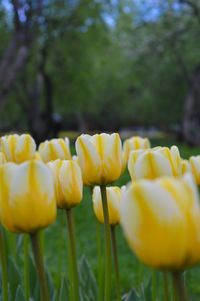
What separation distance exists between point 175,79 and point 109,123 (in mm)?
17445

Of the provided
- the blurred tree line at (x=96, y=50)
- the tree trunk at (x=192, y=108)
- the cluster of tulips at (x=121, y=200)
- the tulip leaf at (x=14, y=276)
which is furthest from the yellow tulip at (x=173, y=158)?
the tree trunk at (x=192, y=108)

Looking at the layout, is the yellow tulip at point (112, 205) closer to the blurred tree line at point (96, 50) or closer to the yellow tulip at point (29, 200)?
the yellow tulip at point (29, 200)

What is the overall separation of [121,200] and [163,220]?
0.66 ft

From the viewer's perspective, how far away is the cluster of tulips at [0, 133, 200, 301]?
0.77 metres

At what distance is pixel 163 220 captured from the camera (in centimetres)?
77

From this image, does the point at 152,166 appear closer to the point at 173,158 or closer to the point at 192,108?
the point at 173,158

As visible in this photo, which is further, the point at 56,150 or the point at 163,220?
the point at 56,150

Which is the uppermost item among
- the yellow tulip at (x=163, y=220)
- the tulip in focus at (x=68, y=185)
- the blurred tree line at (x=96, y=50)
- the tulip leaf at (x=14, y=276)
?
the blurred tree line at (x=96, y=50)

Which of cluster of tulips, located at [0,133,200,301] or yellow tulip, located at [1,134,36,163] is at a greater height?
yellow tulip, located at [1,134,36,163]

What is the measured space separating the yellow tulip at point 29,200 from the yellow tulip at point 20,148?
646 millimetres

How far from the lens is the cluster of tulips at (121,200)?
77cm

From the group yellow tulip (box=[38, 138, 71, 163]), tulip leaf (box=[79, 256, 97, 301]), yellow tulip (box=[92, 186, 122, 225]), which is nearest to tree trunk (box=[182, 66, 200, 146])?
tulip leaf (box=[79, 256, 97, 301])

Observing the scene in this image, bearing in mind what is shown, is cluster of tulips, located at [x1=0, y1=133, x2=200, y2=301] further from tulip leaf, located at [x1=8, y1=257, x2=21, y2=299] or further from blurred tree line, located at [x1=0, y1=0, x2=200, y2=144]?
blurred tree line, located at [x1=0, y1=0, x2=200, y2=144]

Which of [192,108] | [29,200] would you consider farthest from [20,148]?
[192,108]
